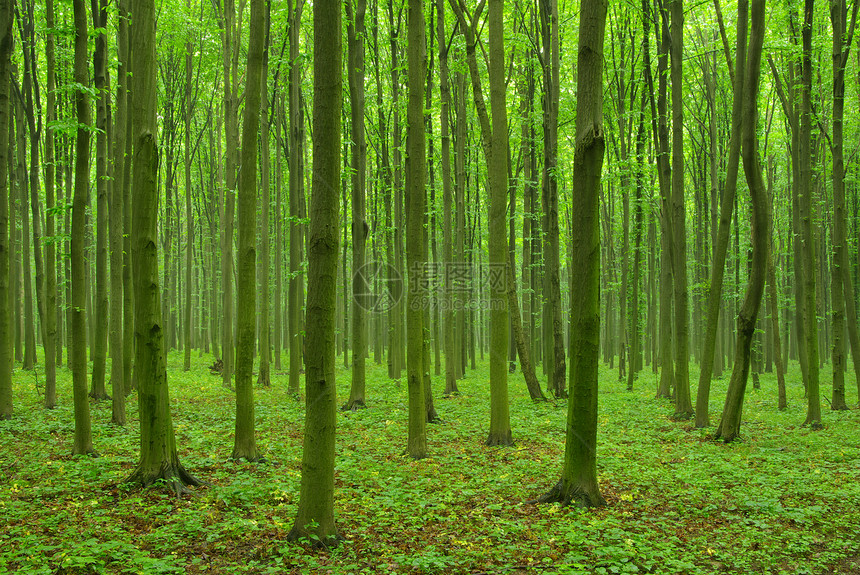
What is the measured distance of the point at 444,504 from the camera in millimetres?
5641

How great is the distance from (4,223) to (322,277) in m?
7.01

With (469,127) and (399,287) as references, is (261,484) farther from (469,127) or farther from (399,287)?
(469,127)

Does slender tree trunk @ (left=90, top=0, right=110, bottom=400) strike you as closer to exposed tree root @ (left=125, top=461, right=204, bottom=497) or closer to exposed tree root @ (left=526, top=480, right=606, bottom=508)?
exposed tree root @ (left=125, top=461, right=204, bottom=497)

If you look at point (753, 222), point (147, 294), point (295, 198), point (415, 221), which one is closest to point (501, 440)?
point (415, 221)

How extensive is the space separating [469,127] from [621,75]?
268 inches

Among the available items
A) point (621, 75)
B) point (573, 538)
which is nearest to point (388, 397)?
point (573, 538)

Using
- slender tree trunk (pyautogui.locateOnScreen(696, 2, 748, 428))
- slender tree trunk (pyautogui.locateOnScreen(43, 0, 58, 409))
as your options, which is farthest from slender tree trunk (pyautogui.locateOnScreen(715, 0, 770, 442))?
slender tree trunk (pyautogui.locateOnScreen(43, 0, 58, 409))

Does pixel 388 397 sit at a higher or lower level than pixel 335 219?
lower

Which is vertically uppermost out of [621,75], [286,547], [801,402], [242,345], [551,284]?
[621,75]

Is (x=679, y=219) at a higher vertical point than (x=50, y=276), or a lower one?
higher

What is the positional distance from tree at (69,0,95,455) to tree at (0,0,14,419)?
1.85 metres

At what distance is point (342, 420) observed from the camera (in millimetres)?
10453

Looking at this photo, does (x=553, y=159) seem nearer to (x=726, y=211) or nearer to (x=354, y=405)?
(x=726, y=211)

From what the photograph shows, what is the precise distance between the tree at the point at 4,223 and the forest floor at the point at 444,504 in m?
0.66
